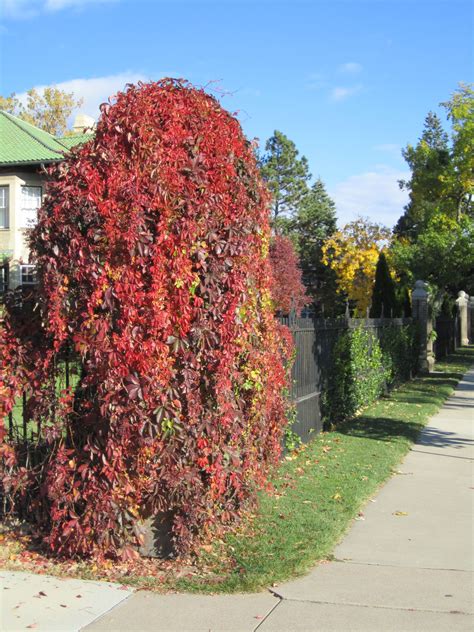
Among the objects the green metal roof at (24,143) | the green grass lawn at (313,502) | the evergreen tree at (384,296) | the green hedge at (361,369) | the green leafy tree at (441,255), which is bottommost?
the green grass lawn at (313,502)

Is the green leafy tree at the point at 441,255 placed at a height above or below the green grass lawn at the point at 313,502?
above

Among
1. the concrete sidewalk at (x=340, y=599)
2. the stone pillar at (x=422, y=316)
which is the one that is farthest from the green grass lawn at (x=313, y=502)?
the stone pillar at (x=422, y=316)

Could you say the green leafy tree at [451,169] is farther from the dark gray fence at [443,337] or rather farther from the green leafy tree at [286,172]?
the green leafy tree at [286,172]

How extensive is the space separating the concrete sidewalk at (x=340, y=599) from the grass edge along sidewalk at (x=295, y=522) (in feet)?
0.49

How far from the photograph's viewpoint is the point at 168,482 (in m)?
4.87

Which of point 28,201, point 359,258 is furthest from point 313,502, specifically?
point 359,258

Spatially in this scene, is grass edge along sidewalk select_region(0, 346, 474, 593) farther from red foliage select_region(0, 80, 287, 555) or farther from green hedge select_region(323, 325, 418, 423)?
green hedge select_region(323, 325, 418, 423)

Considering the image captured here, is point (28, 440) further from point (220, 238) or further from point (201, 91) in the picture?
point (201, 91)

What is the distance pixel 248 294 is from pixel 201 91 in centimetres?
161

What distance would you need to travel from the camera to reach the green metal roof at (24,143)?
87.1 ft

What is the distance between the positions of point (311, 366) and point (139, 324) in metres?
5.77

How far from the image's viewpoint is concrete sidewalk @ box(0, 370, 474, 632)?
163 inches

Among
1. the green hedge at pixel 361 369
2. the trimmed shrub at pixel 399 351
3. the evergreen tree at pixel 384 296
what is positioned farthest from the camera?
the evergreen tree at pixel 384 296

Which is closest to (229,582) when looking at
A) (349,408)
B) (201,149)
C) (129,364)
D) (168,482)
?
(168,482)
